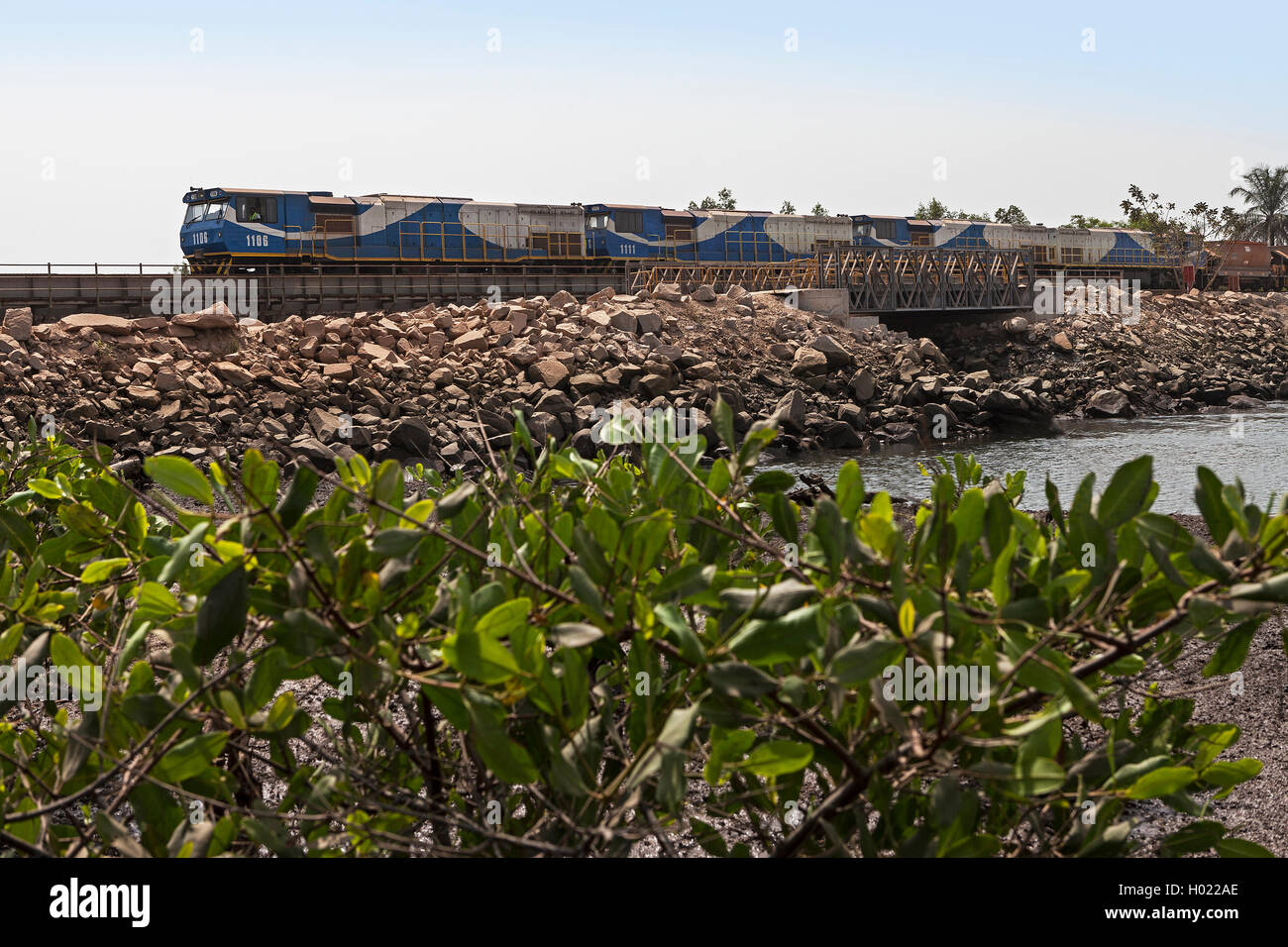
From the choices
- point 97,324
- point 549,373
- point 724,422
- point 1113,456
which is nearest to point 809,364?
point 549,373

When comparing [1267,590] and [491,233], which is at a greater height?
[491,233]

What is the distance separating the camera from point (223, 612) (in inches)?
59.8

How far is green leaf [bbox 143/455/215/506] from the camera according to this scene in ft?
5.02

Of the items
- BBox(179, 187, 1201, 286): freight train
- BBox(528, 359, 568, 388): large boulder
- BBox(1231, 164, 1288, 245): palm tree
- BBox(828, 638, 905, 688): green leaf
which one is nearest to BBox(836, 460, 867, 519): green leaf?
BBox(828, 638, 905, 688): green leaf

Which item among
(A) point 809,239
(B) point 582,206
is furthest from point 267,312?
(A) point 809,239

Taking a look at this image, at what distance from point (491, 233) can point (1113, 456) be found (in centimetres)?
2065

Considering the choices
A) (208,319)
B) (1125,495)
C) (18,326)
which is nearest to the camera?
(1125,495)

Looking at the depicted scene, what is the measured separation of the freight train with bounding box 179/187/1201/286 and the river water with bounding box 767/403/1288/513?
47.2 ft

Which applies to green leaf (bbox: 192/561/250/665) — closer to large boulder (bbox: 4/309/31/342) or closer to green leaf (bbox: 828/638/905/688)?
green leaf (bbox: 828/638/905/688)

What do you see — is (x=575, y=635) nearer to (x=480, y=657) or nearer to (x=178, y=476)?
(x=480, y=657)

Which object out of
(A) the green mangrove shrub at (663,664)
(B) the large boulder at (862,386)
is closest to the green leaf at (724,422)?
(A) the green mangrove shrub at (663,664)

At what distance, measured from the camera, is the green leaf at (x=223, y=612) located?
1.51 m

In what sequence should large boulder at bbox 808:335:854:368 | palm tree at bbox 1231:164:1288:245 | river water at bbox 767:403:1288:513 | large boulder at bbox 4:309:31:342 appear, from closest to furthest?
river water at bbox 767:403:1288:513
large boulder at bbox 4:309:31:342
large boulder at bbox 808:335:854:368
palm tree at bbox 1231:164:1288:245
